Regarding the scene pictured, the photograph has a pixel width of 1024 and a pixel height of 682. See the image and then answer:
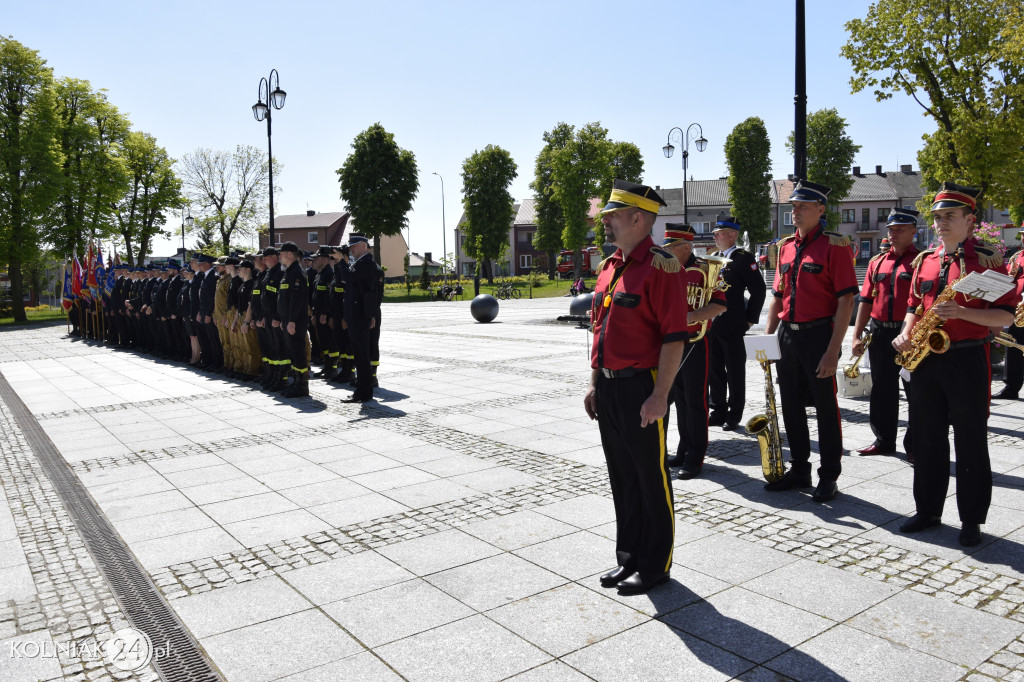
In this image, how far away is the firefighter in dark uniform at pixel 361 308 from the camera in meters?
10.4

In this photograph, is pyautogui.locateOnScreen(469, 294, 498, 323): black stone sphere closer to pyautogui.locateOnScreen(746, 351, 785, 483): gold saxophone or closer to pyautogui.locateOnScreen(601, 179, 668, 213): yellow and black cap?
pyautogui.locateOnScreen(746, 351, 785, 483): gold saxophone

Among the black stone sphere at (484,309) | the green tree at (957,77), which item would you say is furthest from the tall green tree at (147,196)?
the green tree at (957,77)

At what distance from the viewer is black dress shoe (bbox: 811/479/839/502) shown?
218 inches

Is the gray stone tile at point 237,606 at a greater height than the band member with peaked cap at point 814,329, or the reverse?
the band member with peaked cap at point 814,329

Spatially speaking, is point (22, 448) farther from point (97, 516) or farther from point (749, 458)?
point (749, 458)

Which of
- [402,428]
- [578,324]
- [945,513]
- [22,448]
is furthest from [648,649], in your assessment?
[578,324]

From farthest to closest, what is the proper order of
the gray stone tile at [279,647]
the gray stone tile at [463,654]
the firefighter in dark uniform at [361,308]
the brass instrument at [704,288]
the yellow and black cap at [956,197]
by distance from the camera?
the firefighter in dark uniform at [361,308]
the brass instrument at [704,288]
the yellow and black cap at [956,197]
the gray stone tile at [279,647]
the gray stone tile at [463,654]

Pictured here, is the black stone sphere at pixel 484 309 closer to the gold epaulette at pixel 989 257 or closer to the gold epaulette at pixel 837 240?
the gold epaulette at pixel 837 240

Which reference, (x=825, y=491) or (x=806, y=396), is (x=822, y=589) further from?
(x=806, y=396)

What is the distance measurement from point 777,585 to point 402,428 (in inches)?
206

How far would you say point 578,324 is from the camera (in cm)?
2372

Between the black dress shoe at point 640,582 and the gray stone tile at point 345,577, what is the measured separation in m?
1.19

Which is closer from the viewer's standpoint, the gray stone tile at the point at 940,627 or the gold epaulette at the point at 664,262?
the gray stone tile at the point at 940,627

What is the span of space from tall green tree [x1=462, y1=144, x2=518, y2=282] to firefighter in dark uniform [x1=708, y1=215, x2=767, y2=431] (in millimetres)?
63798
